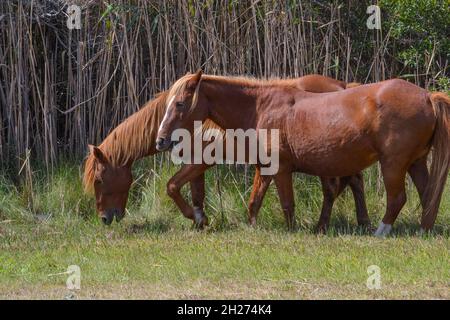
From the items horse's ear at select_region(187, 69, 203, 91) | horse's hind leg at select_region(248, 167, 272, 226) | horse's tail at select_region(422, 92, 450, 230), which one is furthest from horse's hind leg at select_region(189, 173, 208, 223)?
horse's tail at select_region(422, 92, 450, 230)

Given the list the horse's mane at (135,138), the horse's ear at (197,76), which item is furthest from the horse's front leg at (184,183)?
the horse's ear at (197,76)

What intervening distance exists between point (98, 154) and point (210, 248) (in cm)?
184

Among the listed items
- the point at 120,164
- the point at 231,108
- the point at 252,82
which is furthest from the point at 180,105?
the point at 120,164

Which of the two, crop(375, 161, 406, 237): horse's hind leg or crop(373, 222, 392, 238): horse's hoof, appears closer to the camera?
crop(375, 161, 406, 237): horse's hind leg

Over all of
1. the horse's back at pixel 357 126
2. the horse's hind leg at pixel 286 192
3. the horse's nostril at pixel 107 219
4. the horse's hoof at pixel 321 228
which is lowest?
Result: the horse's nostril at pixel 107 219

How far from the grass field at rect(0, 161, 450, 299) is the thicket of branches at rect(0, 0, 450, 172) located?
0.65 metres

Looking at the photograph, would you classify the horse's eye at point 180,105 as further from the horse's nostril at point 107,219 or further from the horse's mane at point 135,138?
the horse's nostril at point 107,219

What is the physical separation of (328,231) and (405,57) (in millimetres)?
2408

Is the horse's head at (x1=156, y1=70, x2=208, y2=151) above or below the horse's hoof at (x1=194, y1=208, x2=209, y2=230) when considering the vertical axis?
above

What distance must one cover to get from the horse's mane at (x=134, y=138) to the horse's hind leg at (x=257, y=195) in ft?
3.45

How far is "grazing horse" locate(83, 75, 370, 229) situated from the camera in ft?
30.0

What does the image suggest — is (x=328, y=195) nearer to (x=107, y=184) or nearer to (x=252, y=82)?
(x=252, y=82)

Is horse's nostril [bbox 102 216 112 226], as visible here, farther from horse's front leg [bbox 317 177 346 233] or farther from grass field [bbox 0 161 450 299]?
horse's front leg [bbox 317 177 346 233]

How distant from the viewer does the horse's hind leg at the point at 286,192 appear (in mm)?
8797
